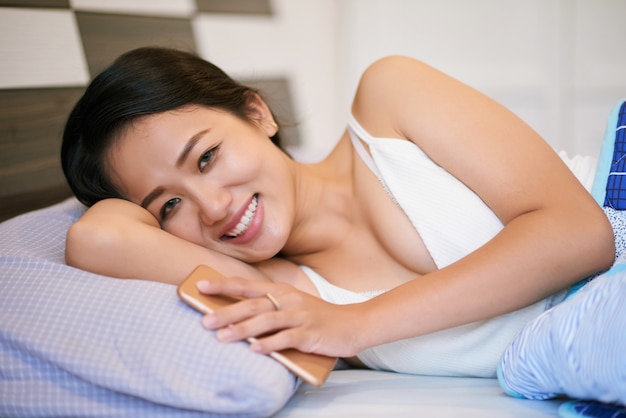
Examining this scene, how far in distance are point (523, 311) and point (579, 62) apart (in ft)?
6.51

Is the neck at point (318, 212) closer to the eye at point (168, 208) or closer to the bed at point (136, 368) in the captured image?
the eye at point (168, 208)

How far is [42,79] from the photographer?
63.5 inches

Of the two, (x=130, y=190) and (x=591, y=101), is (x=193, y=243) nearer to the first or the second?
(x=130, y=190)

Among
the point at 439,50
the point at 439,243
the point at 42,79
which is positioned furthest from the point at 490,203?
→ the point at 439,50

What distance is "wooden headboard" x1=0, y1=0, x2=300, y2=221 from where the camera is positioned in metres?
1.51

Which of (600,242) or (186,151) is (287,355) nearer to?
(186,151)

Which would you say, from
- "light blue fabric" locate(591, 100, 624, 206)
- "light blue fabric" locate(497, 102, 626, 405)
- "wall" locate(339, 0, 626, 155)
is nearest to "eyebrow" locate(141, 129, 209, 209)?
"light blue fabric" locate(497, 102, 626, 405)

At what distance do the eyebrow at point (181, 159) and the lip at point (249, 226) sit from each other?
0.42 feet

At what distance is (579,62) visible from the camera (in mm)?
2838

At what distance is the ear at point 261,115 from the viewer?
1.39 metres

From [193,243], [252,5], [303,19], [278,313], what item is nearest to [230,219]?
[193,243]

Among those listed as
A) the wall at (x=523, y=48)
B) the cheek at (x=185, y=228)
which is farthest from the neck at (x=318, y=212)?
the wall at (x=523, y=48)

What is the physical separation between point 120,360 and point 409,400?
0.41 metres

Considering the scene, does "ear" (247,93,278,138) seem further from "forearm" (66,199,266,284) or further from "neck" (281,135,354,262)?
"forearm" (66,199,266,284)
